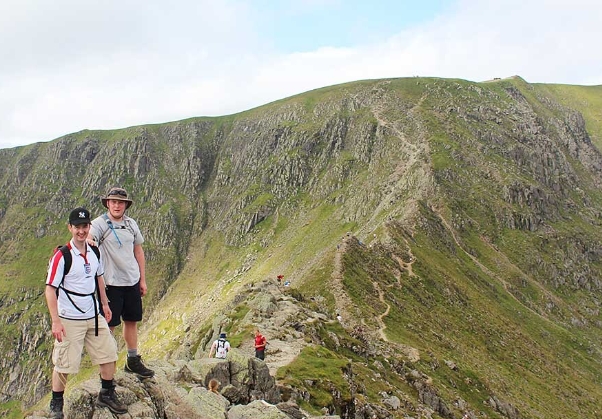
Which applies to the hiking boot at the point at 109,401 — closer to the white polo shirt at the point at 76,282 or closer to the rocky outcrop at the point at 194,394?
the rocky outcrop at the point at 194,394

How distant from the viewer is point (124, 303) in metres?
13.5

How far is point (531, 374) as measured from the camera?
6181cm

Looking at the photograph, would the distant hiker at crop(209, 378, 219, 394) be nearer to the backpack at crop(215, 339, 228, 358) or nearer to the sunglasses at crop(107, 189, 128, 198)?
the backpack at crop(215, 339, 228, 358)

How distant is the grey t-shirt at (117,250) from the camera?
1282cm

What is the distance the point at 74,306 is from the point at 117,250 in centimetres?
213

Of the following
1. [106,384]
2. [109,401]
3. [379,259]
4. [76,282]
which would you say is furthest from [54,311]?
[379,259]

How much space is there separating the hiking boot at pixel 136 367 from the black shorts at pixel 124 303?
1337mm

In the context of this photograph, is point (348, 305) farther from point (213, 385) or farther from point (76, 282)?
point (76, 282)

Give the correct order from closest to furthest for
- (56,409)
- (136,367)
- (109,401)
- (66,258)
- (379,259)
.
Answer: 1. (66,258)
2. (56,409)
3. (109,401)
4. (136,367)
5. (379,259)

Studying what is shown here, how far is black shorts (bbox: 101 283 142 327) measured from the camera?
1306cm

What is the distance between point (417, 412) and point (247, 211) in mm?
140881

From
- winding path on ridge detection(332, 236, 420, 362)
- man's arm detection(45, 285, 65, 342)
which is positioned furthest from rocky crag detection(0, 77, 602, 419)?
man's arm detection(45, 285, 65, 342)

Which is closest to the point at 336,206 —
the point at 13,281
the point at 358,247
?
the point at 358,247

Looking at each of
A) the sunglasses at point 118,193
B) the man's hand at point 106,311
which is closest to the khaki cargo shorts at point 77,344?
the man's hand at point 106,311
